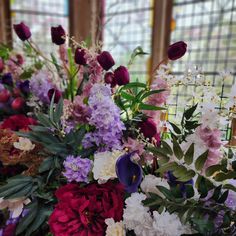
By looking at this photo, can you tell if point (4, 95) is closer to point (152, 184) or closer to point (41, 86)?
point (41, 86)

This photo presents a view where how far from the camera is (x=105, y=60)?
2.01ft

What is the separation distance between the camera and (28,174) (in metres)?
0.67

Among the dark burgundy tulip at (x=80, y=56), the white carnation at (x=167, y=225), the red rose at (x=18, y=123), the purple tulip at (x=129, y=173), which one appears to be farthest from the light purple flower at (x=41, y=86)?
the white carnation at (x=167, y=225)

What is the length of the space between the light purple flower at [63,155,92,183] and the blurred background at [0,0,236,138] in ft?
4.62

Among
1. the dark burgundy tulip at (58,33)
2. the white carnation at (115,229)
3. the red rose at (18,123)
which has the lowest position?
the white carnation at (115,229)

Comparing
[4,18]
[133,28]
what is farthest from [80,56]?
[4,18]

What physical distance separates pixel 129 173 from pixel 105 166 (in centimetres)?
5

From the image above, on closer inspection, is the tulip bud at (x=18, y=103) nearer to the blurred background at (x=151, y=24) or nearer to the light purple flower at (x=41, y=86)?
the light purple flower at (x=41, y=86)

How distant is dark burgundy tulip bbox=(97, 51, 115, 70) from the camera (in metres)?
0.61

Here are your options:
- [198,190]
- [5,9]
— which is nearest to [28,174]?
[198,190]

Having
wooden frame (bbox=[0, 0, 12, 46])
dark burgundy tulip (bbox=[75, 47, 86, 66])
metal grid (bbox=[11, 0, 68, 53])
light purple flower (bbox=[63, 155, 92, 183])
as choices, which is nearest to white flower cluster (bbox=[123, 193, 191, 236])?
light purple flower (bbox=[63, 155, 92, 183])

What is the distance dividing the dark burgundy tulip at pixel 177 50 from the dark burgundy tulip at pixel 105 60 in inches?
4.8

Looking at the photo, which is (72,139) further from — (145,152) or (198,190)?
(198,190)

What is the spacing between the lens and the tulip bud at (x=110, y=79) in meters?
0.63
